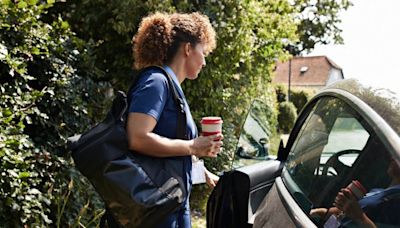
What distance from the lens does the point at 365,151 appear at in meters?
1.74

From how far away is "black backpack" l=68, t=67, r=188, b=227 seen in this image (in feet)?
6.67

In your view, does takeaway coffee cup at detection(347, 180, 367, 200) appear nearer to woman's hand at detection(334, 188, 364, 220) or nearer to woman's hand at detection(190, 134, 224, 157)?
woman's hand at detection(334, 188, 364, 220)

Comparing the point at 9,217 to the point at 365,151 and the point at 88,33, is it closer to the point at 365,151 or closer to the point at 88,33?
the point at 365,151

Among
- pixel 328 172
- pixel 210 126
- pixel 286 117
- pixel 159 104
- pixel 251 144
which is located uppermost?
pixel 159 104

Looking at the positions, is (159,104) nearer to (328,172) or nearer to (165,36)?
(165,36)

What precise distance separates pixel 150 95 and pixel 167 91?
105mm

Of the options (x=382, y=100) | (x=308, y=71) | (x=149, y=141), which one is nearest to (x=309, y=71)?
(x=308, y=71)

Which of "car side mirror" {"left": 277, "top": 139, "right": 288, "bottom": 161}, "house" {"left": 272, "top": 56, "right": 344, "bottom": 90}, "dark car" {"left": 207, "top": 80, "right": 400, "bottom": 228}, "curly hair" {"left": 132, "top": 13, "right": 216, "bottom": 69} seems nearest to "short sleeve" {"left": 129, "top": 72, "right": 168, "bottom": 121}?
"curly hair" {"left": 132, "top": 13, "right": 216, "bottom": 69}

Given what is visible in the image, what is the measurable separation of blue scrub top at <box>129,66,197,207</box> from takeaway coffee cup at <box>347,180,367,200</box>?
0.81 meters

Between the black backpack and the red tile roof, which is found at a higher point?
the black backpack

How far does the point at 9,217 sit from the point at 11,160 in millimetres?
404

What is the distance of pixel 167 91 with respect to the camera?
2.23 meters

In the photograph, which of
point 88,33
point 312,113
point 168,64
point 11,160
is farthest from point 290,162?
point 88,33

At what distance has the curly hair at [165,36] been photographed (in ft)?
7.82
